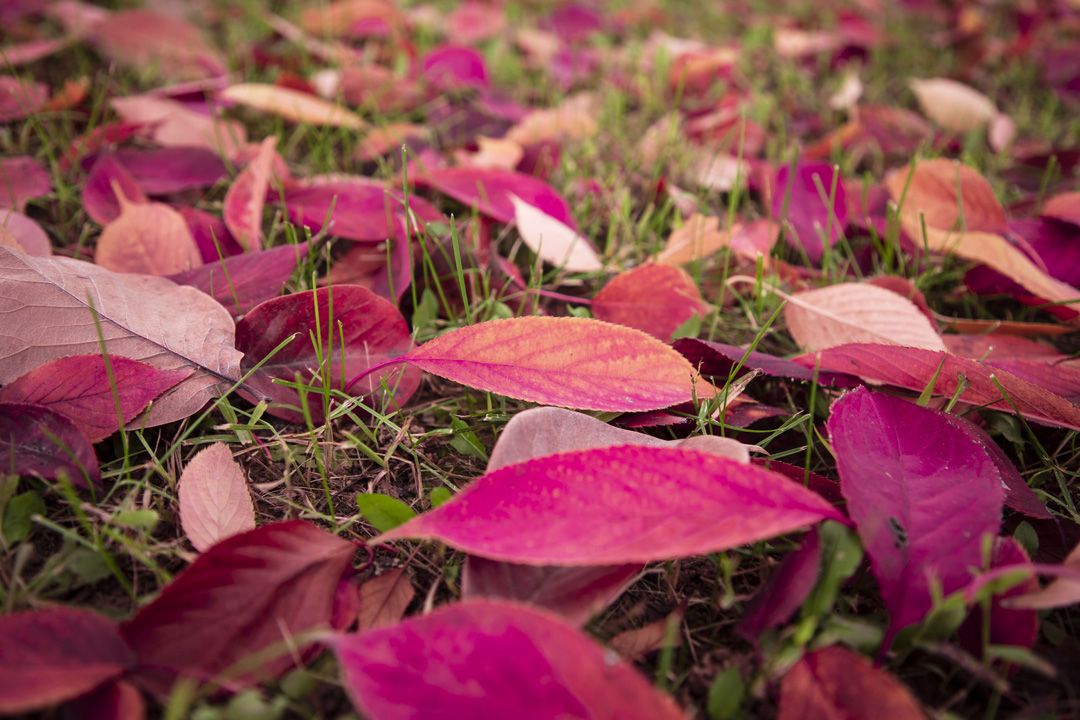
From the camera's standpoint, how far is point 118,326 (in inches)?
26.6

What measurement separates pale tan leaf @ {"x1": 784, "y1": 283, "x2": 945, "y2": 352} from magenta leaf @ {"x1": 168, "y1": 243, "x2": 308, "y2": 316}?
25.9 inches

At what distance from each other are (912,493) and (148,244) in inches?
37.1

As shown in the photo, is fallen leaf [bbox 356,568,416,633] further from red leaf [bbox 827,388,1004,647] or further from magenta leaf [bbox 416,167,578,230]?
magenta leaf [bbox 416,167,578,230]

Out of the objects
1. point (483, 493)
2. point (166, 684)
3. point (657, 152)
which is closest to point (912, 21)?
point (657, 152)

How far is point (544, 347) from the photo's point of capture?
67 cm

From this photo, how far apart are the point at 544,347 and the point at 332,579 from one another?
0.29 meters

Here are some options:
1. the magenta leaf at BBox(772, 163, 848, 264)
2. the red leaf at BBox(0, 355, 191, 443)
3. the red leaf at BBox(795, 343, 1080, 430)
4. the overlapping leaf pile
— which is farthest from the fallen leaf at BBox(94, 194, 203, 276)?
the magenta leaf at BBox(772, 163, 848, 264)

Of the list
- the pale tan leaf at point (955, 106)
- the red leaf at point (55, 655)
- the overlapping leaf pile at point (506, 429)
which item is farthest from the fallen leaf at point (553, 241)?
the pale tan leaf at point (955, 106)

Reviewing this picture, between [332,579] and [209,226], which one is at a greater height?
[209,226]

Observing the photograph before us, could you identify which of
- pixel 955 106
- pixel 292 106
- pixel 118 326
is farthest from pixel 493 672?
pixel 955 106

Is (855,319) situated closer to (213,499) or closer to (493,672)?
(493,672)

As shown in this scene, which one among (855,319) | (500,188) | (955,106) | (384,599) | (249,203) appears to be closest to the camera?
(384,599)

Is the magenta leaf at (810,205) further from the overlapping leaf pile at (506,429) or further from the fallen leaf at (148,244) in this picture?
the fallen leaf at (148,244)

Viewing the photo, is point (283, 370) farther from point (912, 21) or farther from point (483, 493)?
point (912, 21)
